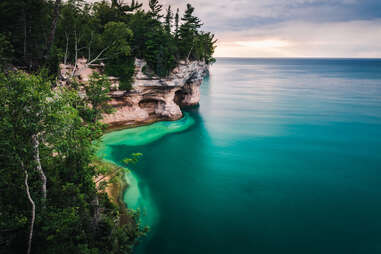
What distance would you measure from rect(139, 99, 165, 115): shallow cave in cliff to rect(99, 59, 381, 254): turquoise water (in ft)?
10.8

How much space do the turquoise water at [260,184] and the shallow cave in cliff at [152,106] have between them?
3.30m

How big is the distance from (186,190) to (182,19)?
2638 centimetres

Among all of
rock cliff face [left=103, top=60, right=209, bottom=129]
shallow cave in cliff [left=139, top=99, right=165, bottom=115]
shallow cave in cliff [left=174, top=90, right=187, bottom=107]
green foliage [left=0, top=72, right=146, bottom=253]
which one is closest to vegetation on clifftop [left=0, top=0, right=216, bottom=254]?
green foliage [left=0, top=72, right=146, bottom=253]

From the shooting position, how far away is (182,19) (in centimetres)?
3216

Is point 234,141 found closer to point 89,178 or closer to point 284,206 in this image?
point 284,206

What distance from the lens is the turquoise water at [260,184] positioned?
38.5 ft

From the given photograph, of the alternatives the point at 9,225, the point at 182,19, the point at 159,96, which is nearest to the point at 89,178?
the point at 9,225

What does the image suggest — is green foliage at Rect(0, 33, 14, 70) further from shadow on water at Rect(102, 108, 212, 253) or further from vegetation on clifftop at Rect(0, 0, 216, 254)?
shadow on water at Rect(102, 108, 212, 253)

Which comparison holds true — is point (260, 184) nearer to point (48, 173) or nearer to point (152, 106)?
point (48, 173)

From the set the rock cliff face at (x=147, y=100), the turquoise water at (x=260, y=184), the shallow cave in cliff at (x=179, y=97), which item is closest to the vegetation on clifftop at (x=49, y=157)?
the turquoise water at (x=260, y=184)

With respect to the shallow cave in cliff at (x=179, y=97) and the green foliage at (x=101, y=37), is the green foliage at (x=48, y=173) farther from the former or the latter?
the shallow cave in cliff at (x=179, y=97)

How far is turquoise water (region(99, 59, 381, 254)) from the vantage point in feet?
38.5

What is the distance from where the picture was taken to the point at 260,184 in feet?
55.7

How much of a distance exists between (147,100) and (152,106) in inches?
45.7
